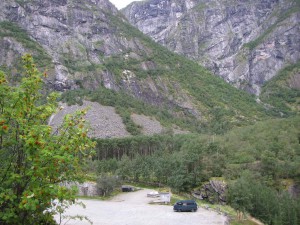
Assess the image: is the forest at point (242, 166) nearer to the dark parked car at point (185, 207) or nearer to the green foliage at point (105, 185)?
the green foliage at point (105, 185)

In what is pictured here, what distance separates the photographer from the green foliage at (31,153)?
7.57 meters

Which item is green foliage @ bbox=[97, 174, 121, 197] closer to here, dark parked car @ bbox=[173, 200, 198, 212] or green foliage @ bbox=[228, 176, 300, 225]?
green foliage @ bbox=[228, 176, 300, 225]

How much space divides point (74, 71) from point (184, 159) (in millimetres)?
129324

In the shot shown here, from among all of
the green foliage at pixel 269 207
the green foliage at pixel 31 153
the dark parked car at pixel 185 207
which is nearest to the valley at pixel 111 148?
the green foliage at pixel 31 153

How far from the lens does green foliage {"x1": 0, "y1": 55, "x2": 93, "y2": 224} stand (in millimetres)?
7574

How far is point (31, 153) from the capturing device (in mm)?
7660

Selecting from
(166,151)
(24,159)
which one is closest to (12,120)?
(24,159)

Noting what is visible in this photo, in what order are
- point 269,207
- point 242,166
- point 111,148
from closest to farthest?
1. point 269,207
2. point 242,166
3. point 111,148

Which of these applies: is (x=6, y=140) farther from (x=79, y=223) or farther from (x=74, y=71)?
(x=74, y=71)

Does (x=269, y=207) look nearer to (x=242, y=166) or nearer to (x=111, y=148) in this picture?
(x=242, y=166)

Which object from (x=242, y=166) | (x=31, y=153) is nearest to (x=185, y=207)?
(x=31, y=153)

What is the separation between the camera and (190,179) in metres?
65.8

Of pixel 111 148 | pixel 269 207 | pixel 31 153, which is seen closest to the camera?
pixel 31 153

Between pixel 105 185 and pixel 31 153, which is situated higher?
pixel 31 153
